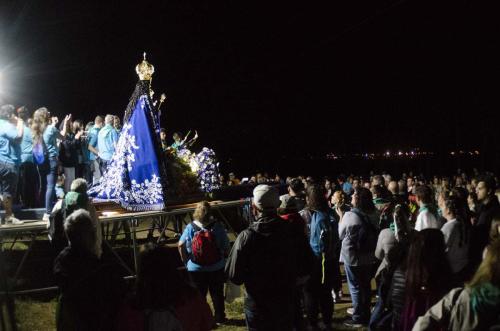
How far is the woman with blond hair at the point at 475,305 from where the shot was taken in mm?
2881

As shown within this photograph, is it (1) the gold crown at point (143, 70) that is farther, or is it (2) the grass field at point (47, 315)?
(1) the gold crown at point (143, 70)

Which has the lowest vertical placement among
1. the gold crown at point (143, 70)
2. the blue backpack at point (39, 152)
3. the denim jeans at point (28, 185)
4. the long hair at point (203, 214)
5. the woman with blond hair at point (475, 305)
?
the woman with blond hair at point (475, 305)

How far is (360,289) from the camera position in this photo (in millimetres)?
6676

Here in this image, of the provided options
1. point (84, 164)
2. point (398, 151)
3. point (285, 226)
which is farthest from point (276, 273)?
point (398, 151)

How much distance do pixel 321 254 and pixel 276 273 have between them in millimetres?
2371

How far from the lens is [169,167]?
10305 mm

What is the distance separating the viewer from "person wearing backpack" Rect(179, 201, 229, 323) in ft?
22.3

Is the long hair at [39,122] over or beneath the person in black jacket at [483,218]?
over

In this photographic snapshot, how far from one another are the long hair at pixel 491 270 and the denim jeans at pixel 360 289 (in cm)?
360

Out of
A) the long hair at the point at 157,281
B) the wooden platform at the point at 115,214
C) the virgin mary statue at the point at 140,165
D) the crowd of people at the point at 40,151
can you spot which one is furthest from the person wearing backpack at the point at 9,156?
the long hair at the point at 157,281

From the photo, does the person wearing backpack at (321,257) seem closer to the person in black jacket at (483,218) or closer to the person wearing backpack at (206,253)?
the person wearing backpack at (206,253)

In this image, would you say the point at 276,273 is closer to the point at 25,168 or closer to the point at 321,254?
the point at 321,254

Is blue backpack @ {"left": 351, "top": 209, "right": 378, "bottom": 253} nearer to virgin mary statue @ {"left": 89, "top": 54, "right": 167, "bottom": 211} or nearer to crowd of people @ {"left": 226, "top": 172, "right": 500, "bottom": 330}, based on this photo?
crowd of people @ {"left": 226, "top": 172, "right": 500, "bottom": 330}

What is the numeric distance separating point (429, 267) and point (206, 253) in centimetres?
368
